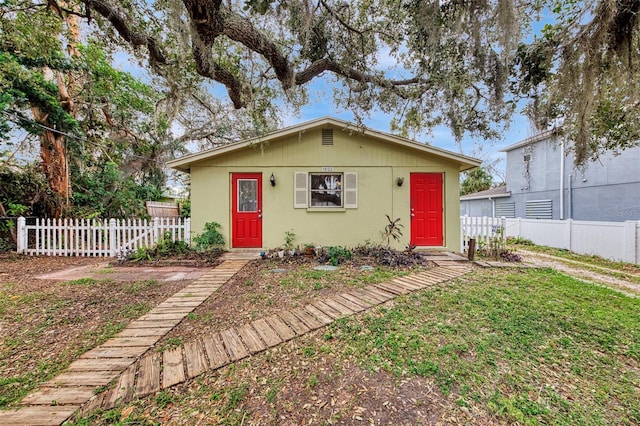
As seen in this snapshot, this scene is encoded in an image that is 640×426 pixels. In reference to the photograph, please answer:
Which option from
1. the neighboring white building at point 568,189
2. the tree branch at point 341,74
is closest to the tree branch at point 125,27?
the tree branch at point 341,74

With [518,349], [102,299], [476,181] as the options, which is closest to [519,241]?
[518,349]

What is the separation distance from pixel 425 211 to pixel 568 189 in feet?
25.2

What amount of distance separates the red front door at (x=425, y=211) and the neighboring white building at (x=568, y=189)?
251 cm

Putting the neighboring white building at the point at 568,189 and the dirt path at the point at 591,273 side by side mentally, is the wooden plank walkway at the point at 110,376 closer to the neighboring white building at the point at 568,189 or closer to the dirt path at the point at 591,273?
the dirt path at the point at 591,273

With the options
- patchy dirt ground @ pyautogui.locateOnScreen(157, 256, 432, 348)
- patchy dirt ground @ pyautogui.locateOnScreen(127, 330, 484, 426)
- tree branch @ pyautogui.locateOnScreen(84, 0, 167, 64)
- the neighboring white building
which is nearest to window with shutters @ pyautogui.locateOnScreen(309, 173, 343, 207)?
patchy dirt ground @ pyautogui.locateOnScreen(157, 256, 432, 348)

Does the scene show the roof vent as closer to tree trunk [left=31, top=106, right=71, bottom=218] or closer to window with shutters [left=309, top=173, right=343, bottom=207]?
window with shutters [left=309, top=173, right=343, bottom=207]

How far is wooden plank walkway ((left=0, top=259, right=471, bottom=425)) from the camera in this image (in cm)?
173

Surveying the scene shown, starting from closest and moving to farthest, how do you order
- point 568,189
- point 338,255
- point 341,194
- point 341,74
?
point 341,74, point 338,255, point 341,194, point 568,189

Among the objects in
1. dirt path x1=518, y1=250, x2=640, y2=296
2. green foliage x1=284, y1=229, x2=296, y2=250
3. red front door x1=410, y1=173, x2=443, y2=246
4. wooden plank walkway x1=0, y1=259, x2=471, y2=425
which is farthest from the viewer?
red front door x1=410, y1=173, x2=443, y2=246

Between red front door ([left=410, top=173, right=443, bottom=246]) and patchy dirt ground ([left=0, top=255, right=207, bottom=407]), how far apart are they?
18.4 ft

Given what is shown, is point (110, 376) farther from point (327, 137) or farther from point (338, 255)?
point (327, 137)

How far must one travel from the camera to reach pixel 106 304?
3.43 m

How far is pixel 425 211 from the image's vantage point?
23.4ft

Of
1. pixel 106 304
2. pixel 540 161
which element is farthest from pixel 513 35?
pixel 540 161
